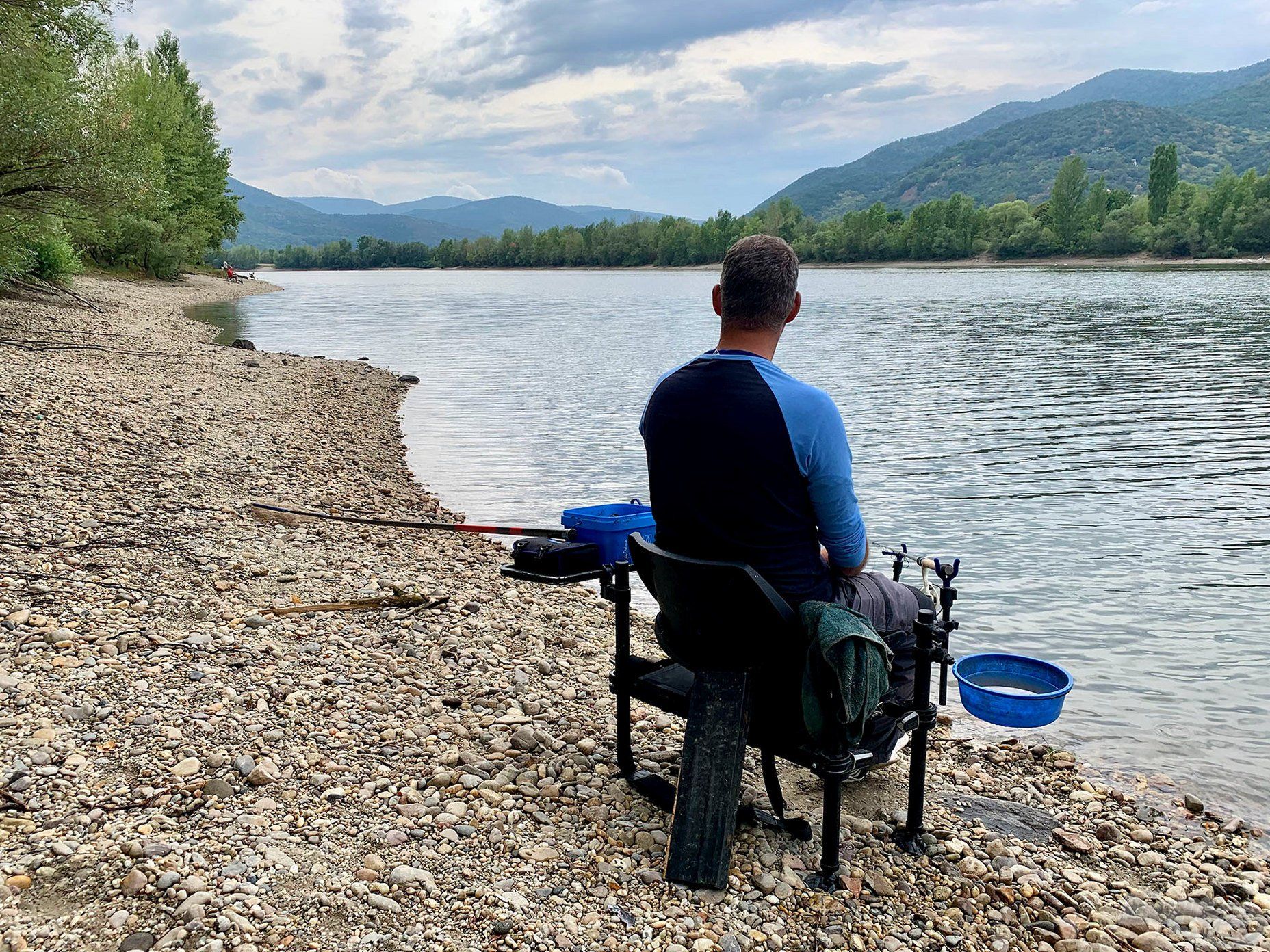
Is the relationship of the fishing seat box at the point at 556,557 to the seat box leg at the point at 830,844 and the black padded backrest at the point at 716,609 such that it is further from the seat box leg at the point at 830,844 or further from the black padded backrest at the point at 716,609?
the seat box leg at the point at 830,844

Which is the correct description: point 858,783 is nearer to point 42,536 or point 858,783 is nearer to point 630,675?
point 630,675

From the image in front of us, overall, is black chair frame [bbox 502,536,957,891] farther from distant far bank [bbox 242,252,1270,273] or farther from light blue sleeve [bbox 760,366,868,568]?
distant far bank [bbox 242,252,1270,273]

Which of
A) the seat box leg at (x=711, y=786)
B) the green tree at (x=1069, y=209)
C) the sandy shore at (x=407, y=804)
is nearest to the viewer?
the sandy shore at (x=407, y=804)

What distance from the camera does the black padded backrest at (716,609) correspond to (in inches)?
162

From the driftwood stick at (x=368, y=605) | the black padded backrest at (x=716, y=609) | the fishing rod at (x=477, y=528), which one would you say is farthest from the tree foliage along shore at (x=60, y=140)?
the black padded backrest at (x=716, y=609)

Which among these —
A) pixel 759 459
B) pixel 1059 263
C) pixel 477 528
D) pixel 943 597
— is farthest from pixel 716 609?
pixel 1059 263

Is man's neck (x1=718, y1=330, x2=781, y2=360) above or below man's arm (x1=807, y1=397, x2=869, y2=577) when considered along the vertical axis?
above

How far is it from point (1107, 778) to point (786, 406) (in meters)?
4.32

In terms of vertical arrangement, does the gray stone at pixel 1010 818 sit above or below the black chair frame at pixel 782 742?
below

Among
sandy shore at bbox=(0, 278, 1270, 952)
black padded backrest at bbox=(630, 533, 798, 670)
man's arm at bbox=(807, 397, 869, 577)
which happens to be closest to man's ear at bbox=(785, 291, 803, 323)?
man's arm at bbox=(807, 397, 869, 577)

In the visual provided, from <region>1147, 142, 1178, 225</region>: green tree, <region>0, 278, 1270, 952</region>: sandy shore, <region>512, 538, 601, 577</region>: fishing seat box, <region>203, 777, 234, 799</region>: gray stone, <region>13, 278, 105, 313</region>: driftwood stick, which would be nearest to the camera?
<region>0, 278, 1270, 952</region>: sandy shore

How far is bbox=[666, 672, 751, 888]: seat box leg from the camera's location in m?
4.23

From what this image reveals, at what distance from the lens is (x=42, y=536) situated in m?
7.98

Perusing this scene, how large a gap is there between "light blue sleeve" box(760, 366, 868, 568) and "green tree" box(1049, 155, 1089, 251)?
150 metres
